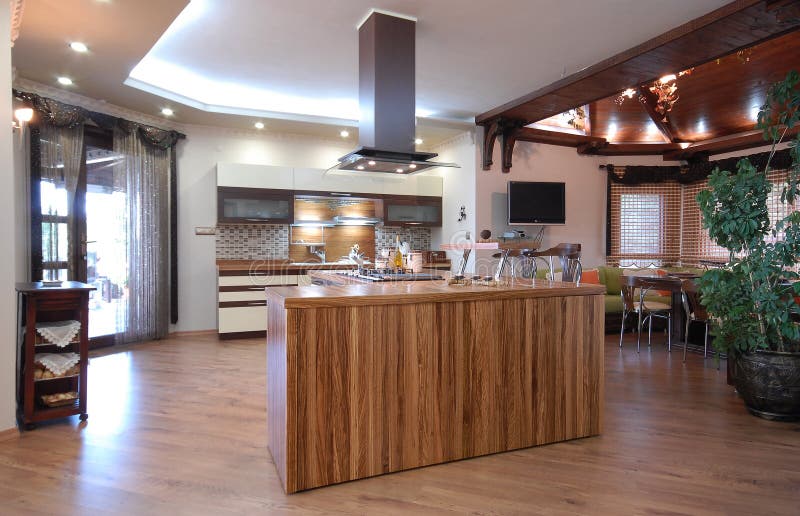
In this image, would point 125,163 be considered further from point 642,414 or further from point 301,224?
point 642,414

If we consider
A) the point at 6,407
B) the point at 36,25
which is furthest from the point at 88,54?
the point at 6,407

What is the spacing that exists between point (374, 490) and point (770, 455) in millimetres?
2173

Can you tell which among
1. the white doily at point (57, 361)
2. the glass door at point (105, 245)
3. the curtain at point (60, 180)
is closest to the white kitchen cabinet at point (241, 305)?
the glass door at point (105, 245)

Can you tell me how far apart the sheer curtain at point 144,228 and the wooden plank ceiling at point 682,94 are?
4.13m

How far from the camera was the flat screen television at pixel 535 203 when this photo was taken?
6574mm

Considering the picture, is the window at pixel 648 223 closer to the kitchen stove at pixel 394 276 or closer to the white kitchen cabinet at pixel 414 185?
the white kitchen cabinet at pixel 414 185

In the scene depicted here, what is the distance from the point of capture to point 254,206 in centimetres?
621

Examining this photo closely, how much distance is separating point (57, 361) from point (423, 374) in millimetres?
2476

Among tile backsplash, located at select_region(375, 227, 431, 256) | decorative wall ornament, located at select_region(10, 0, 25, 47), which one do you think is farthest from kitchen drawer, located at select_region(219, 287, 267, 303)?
decorative wall ornament, located at select_region(10, 0, 25, 47)

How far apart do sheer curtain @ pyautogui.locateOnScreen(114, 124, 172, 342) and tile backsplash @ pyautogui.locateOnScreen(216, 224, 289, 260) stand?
71 cm

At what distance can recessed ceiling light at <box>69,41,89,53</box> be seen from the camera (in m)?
3.80

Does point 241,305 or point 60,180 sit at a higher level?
point 60,180

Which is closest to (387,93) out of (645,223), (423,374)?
(423,374)

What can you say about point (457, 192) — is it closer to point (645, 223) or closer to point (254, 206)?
point (254, 206)
